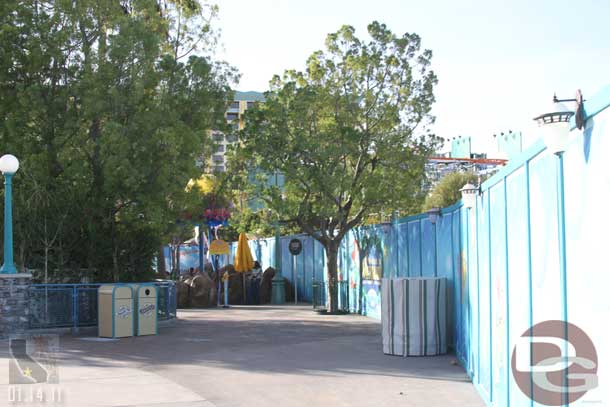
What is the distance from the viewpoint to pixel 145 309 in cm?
1642

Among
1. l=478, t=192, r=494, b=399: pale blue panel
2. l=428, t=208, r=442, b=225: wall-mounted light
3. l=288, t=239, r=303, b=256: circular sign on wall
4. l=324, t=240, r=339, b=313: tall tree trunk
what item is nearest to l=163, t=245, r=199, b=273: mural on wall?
l=288, t=239, r=303, b=256: circular sign on wall

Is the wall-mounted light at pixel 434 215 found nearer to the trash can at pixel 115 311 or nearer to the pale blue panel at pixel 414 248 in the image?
the pale blue panel at pixel 414 248

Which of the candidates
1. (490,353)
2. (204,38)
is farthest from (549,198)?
(204,38)

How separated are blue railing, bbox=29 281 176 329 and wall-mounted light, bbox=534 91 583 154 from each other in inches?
557

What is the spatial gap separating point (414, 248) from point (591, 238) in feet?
38.1

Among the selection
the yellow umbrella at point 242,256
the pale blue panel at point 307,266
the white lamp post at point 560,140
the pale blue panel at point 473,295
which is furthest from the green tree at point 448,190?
the white lamp post at point 560,140

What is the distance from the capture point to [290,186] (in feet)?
68.3

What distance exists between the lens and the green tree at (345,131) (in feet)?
64.8

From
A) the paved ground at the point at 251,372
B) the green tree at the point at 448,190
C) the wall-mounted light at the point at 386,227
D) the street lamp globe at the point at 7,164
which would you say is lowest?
the paved ground at the point at 251,372

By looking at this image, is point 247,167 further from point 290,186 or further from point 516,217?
point 516,217

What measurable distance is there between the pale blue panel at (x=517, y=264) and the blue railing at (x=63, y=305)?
40.7 feet

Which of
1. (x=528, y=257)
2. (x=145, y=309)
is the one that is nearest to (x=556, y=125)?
(x=528, y=257)

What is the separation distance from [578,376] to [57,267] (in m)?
15.3

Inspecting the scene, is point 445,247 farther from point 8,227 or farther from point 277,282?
point 277,282
